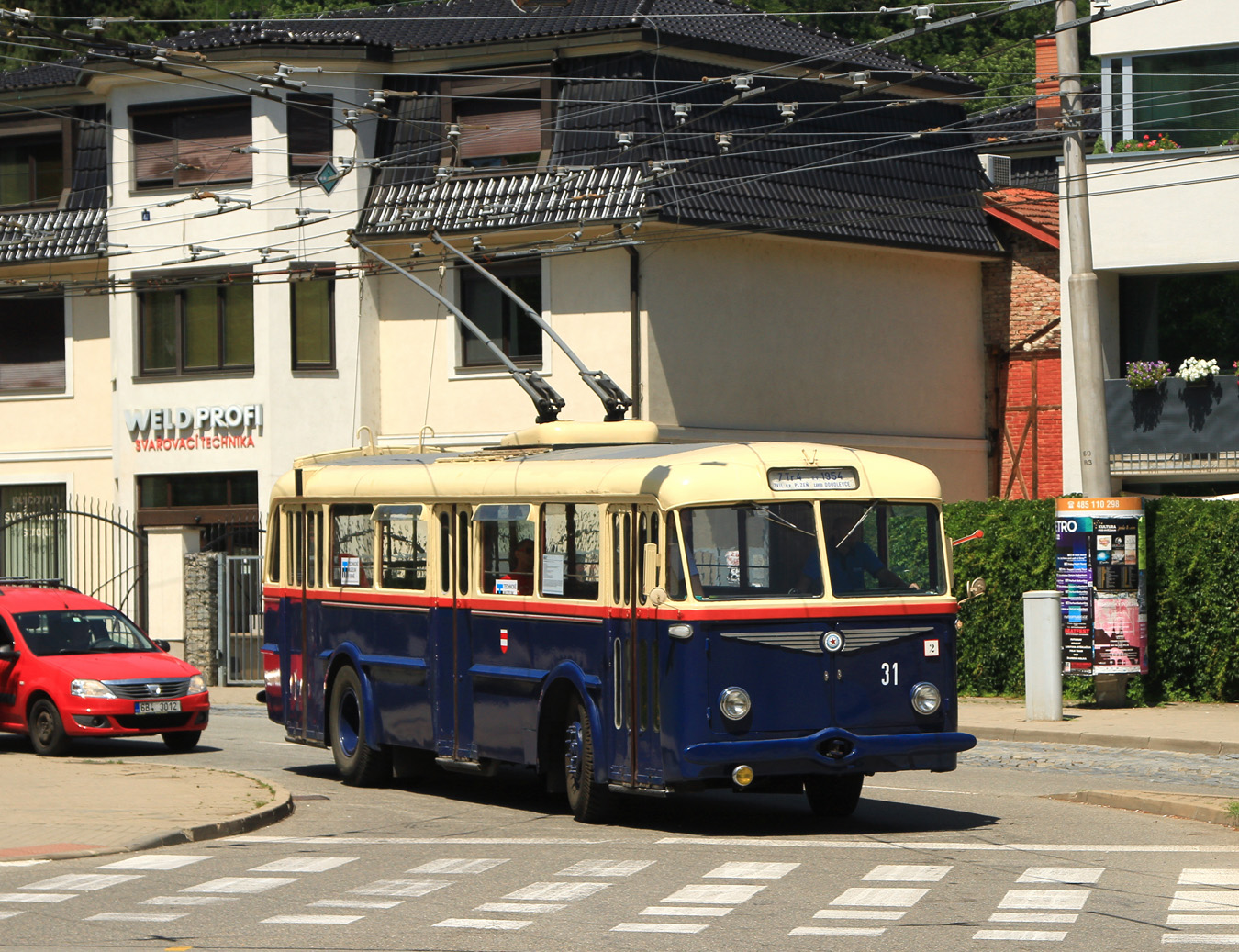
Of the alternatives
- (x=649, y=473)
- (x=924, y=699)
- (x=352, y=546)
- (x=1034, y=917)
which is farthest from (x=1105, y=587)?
(x=1034, y=917)

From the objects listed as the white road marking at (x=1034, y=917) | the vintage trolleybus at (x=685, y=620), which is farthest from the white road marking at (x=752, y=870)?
the white road marking at (x=1034, y=917)

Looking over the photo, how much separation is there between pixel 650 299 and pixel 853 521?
61.8ft

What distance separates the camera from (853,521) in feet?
46.8

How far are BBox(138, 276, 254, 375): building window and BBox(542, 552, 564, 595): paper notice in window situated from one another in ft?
68.1

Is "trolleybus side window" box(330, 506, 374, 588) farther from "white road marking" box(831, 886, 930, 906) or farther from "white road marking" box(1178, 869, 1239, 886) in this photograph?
"white road marking" box(1178, 869, 1239, 886)

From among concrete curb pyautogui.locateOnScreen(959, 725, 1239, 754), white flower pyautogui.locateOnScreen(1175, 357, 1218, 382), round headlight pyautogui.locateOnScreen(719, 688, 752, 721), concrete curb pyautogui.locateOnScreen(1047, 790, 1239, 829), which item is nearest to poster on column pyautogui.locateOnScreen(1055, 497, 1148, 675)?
concrete curb pyautogui.locateOnScreen(959, 725, 1239, 754)

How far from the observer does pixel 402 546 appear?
17.3m

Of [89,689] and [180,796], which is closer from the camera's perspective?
[180,796]

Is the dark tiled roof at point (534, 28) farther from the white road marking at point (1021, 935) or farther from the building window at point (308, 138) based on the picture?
the white road marking at point (1021, 935)

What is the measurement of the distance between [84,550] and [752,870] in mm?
27137

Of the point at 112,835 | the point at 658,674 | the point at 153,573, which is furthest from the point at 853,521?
the point at 153,573

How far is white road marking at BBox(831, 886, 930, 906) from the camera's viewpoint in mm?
10836

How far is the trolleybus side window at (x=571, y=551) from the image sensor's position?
1466 cm

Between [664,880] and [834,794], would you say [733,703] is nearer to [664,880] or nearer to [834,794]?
[834,794]
